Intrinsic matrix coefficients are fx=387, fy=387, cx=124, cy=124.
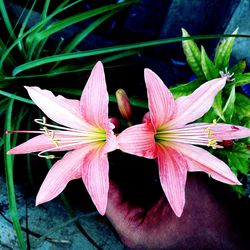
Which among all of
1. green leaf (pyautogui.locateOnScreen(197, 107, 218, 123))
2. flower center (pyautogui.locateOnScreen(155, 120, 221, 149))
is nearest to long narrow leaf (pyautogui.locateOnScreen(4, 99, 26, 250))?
flower center (pyautogui.locateOnScreen(155, 120, 221, 149))

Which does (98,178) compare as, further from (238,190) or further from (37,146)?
(238,190)

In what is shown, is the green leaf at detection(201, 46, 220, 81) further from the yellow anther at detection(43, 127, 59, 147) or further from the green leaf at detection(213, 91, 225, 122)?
the yellow anther at detection(43, 127, 59, 147)

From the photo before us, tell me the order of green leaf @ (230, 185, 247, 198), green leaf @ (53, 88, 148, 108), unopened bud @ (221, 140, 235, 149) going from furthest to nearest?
green leaf @ (53, 88, 148, 108) → green leaf @ (230, 185, 247, 198) → unopened bud @ (221, 140, 235, 149)

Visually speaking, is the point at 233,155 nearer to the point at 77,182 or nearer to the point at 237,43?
the point at 77,182

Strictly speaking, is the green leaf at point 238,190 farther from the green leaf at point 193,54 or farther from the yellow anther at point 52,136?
the yellow anther at point 52,136

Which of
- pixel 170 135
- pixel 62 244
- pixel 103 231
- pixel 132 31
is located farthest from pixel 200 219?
pixel 132 31

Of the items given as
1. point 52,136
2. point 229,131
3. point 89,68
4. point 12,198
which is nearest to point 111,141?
point 52,136

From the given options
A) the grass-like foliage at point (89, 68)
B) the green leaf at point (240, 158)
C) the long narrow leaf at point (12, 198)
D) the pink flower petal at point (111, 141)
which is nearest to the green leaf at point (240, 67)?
the grass-like foliage at point (89, 68)
